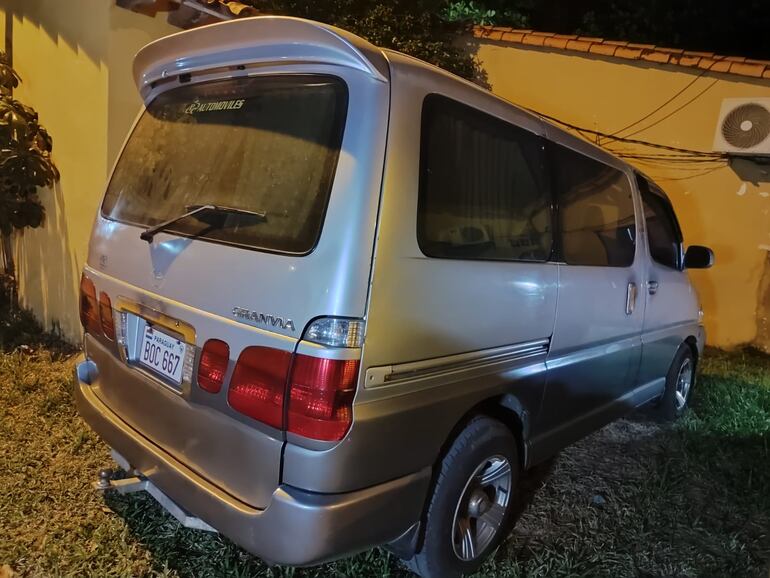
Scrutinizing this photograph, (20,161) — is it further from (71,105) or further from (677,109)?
(677,109)

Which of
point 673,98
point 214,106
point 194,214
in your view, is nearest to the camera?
point 194,214

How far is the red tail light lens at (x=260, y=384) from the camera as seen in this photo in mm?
1891

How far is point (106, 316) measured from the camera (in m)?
2.57

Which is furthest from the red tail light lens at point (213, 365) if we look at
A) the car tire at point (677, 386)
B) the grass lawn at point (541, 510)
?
the car tire at point (677, 386)

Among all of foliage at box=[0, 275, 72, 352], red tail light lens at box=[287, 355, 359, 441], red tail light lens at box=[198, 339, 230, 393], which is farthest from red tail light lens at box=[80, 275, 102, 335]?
foliage at box=[0, 275, 72, 352]

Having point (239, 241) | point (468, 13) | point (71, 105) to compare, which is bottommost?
point (239, 241)

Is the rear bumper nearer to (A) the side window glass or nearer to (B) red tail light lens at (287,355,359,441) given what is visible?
(B) red tail light lens at (287,355,359,441)

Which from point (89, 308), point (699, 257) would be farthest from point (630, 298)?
point (89, 308)

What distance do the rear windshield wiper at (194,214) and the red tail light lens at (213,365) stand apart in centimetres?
45

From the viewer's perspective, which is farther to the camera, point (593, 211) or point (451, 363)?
point (593, 211)

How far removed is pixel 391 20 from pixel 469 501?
633cm

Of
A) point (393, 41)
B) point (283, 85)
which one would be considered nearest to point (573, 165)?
point (283, 85)

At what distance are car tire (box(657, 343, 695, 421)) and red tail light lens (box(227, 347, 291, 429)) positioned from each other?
358 cm

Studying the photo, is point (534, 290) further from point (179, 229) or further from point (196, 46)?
point (196, 46)
